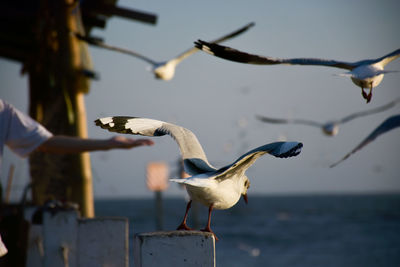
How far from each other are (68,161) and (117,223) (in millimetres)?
2899

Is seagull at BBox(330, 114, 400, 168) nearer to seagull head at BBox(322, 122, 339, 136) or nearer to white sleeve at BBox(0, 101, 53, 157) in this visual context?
white sleeve at BBox(0, 101, 53, 157)

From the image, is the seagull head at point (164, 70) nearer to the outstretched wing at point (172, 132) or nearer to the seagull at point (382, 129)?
the seagull at point (382, 129)

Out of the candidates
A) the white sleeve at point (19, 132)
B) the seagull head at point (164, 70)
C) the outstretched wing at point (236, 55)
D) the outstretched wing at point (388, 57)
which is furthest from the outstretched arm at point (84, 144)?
the seagull head at point (164, 70)

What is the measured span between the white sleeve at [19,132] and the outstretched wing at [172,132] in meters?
0.31

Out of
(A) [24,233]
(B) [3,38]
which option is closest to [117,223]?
(A) [24,233]

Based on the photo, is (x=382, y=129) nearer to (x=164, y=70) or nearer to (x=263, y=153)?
(x=263, y=153)

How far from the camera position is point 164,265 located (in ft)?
5.98

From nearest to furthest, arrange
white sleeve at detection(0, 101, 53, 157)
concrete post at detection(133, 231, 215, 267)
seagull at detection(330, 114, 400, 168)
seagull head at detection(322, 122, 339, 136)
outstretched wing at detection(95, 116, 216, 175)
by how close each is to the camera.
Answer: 1. concrete post at detection(133, 231, 215, 267)
2. outstretched wing at detection(95, 116, 216, 175)
3. white sleeve at detection(0, 101, 53, 157)
4. seagull at detection(330, 114, 400, 168)
5. seagull head at detection(322, 122, 339, 136)

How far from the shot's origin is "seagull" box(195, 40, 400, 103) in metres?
2.71

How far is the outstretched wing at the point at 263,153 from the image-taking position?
197cm

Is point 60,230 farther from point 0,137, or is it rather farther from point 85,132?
point 85,132

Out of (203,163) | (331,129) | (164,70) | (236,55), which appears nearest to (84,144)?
(203,163)

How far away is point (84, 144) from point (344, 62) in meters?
1.70

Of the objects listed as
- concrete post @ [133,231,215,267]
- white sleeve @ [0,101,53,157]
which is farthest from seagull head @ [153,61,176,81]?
concrete post @ [133,231,215,267]
